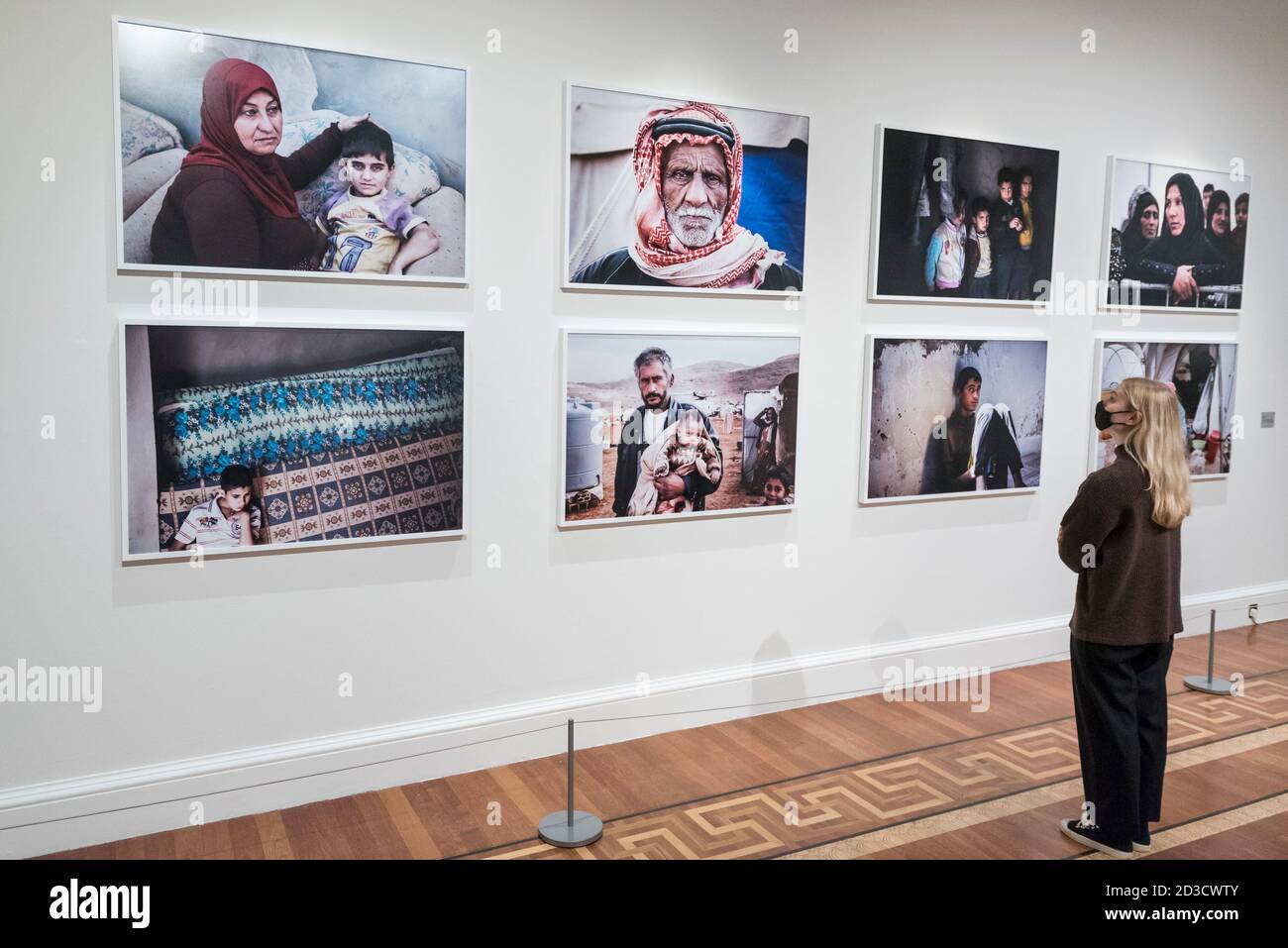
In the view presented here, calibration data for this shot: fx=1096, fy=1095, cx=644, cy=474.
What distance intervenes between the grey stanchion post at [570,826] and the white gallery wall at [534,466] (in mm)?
837

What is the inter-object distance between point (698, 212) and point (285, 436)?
8.42ft

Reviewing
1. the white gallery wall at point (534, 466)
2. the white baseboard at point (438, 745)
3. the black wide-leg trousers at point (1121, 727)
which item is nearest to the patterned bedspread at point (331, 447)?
the white gallery wall at point (534, 466)

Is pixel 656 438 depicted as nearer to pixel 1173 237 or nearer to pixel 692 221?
pixel 692 221

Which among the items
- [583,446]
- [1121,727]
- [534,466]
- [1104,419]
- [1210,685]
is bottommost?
[1210,685]

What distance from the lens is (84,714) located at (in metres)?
4.94

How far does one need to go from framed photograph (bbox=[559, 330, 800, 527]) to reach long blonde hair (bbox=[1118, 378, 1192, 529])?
2.29m

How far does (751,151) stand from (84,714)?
4511mm

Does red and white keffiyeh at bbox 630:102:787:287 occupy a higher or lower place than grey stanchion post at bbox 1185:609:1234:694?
higher

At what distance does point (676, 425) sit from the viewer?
627cm

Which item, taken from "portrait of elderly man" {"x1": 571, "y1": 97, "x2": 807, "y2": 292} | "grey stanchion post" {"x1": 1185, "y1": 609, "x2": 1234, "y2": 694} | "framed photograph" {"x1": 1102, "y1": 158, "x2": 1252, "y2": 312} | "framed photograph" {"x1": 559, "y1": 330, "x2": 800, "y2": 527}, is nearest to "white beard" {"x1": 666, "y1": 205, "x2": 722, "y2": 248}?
"portrait of elderly man" {"x1": 571, "y1": 97, "x2": 807, "y2": 292}

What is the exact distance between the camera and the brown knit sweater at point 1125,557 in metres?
4.74

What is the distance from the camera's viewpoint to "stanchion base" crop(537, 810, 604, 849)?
5.00m

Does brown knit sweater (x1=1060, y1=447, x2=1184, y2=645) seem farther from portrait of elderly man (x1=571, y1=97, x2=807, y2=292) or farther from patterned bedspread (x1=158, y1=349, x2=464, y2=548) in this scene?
patterned bedspread (x1=158, y1=349, x2=464, y2=548)

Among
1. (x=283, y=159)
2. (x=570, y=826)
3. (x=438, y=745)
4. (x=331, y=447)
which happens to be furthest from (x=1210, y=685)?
(x=283, y=159)
